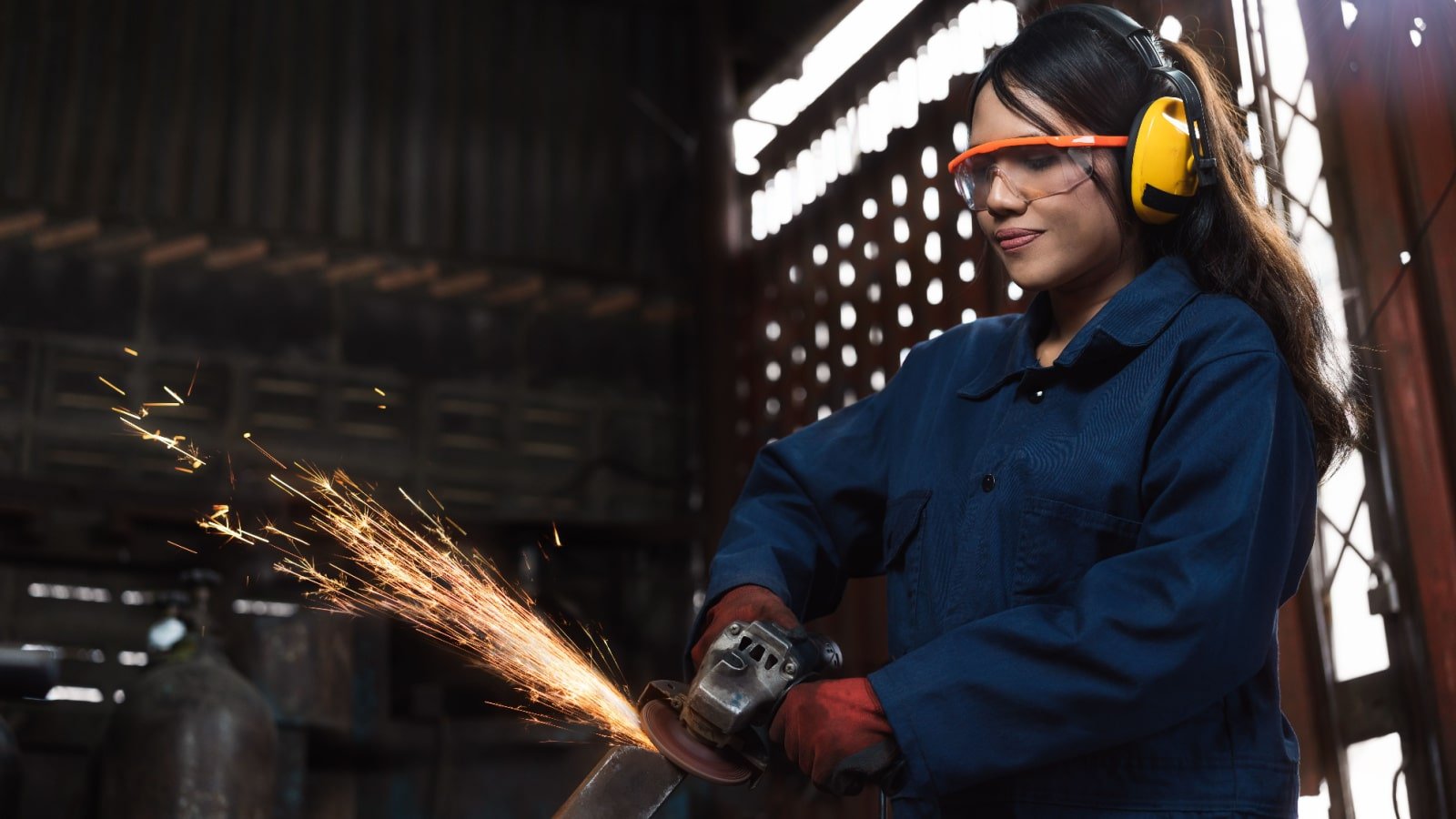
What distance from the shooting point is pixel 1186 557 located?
5.53 ft

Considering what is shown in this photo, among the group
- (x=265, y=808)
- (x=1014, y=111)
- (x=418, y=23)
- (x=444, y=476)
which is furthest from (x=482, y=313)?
(x=1014, y=111)

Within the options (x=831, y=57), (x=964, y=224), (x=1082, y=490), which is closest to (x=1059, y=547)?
(x=1082, y=490)

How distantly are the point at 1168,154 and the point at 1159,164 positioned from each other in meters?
0.02

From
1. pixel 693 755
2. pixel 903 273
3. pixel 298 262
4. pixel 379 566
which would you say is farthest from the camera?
pixel 298 262

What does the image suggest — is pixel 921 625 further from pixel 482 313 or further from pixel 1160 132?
pixel 482 313

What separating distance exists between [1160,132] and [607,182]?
6.45 meters

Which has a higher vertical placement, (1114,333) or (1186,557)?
(1114,333)

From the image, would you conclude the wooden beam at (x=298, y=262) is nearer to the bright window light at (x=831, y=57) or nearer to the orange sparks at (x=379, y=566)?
the orange sparks at (x=379, y=566)

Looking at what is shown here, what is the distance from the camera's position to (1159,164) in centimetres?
198

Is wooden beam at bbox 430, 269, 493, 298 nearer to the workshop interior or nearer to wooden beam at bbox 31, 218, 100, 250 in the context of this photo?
the workshop interior

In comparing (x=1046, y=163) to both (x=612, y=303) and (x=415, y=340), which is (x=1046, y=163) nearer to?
(x=415, y=340)

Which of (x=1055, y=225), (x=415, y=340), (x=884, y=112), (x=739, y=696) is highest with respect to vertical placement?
(x=884, y=112)

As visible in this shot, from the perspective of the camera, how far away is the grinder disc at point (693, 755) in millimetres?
1946

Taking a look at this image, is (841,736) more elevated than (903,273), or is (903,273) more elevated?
(903,273)
